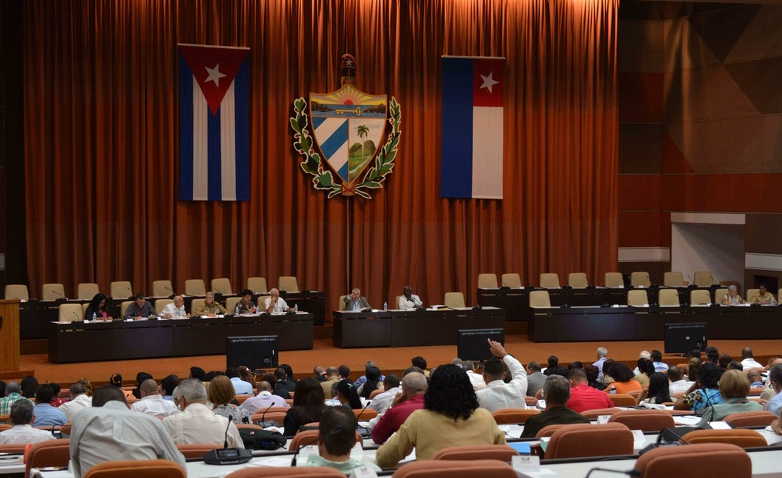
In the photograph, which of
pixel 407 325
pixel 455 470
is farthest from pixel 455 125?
pixel 455 470

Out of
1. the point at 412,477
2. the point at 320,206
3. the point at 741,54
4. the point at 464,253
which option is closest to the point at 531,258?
the point at 464,253

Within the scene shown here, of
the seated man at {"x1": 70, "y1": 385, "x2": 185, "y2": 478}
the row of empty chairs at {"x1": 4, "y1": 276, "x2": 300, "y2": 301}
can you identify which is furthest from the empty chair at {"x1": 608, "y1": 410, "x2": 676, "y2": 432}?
the row of empty chairs at {"x1": 4, "y1": 276, "x2": 300, "y2": 301}

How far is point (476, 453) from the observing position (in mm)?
4027

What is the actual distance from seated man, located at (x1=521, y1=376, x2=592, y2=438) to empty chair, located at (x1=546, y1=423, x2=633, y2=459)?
1.17m

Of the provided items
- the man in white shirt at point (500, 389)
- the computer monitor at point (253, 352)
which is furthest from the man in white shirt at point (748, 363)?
the computer monitor at point (253, 352)

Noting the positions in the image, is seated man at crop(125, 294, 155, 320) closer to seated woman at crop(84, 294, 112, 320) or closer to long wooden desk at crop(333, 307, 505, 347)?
seated woman at crop(84, 294, 112, 320)

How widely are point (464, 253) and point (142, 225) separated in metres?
6.13

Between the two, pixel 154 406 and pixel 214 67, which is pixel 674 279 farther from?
pixel 154 406

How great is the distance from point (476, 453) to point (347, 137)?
1592 cm

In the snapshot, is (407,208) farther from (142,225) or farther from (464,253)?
(142,225)

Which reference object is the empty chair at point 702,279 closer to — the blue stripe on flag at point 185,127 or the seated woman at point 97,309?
the blue stripe on flag at point 185,127

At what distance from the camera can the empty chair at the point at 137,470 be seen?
3742 millimetres

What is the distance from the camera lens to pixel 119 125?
1822 centimetres

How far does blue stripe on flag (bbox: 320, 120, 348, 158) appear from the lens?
19500 millimetres
